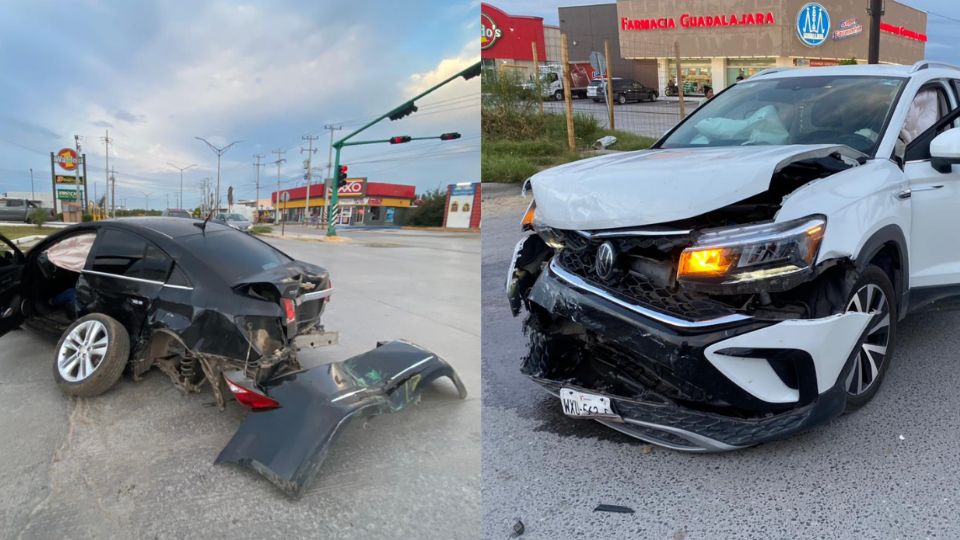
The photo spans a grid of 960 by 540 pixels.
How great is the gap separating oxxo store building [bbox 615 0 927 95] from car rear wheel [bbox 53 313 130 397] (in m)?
33.1

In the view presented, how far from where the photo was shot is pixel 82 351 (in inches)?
164

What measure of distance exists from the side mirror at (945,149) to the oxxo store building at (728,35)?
106ft

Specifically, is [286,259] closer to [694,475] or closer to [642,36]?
[694,475]

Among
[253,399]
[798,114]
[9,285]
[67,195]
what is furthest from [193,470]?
[798,114]

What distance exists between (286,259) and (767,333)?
11.0 ft

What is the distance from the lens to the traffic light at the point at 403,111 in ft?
10.1

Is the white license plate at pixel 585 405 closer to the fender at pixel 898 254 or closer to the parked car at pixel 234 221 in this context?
the fender at pixel 898 254

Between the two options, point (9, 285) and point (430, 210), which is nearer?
point (430, 210)

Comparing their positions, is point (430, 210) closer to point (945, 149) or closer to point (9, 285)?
point (945, 149)

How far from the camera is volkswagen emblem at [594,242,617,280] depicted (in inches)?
113

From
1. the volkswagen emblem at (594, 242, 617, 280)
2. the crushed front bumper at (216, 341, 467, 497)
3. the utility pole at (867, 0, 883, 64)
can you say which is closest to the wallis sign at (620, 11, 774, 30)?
the utility pole at (867, 0, 883, 64)

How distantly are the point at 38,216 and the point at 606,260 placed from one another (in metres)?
3.71

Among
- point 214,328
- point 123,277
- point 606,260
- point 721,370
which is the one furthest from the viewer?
point 123,277

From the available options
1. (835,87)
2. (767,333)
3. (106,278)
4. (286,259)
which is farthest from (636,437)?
(106,278)
